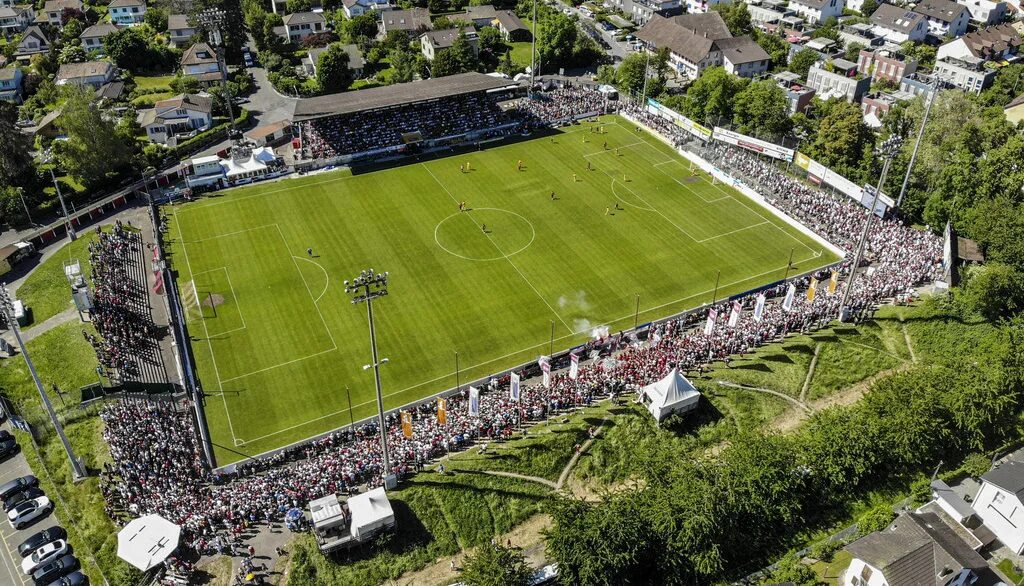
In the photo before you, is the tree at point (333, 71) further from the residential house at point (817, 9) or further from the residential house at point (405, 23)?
the residential house at point (817, 9)

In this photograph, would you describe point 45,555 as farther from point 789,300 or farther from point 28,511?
point 789,300

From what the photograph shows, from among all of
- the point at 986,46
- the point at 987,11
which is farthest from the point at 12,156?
the point at 987,11

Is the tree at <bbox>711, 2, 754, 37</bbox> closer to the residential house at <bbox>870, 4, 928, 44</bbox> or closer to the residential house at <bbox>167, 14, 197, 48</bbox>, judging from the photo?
the residential house at <bbox>870, 4, 928, 44</bbox>

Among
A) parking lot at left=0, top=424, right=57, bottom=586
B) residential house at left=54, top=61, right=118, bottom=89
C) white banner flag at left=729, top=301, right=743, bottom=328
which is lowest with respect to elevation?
parking lot at left=0, top=424, right=57, bottom=586

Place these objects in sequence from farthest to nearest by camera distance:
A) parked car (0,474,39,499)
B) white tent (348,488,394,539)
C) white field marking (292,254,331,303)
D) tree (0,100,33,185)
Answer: tree (0,100,33,185)
white field marking (292,254,331,303)
parked car (0,474,39,499)
white tent (348,488,394,539)

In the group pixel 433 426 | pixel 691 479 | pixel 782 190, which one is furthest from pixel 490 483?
pixel 782 190

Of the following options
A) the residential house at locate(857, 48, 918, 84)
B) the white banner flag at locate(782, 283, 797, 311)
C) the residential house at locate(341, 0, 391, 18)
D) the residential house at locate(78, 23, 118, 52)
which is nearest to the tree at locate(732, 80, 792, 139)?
the residential house at locate(857, 48, 918, 84)

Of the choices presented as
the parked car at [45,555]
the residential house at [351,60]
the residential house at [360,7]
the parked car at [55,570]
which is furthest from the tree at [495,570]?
the residential house at [360,7]
